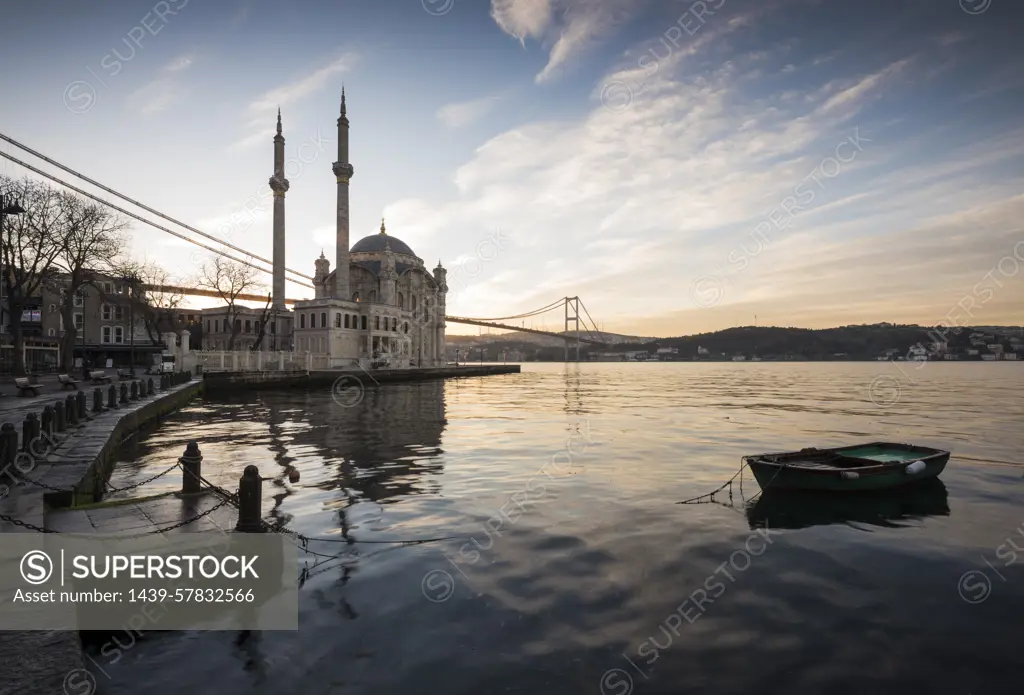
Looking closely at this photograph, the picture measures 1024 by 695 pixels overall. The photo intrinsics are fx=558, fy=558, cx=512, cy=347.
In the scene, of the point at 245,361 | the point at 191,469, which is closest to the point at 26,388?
the point at 191,469

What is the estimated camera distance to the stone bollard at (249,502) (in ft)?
24.1

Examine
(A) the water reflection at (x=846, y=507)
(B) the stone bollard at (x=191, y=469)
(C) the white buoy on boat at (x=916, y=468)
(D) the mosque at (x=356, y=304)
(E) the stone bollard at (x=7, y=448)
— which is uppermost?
(D) the mosque at (x=356, y=304)

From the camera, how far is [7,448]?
362 inches

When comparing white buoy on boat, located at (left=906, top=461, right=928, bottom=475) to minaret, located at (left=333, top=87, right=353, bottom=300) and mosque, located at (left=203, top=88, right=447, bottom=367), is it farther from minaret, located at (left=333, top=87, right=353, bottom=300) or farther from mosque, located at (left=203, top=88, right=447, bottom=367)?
minaret, located at (left=333, top=87, right=353, bottom=300)

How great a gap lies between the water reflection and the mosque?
5027cm

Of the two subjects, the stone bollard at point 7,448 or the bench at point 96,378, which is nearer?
the stone bollard at point 7,448

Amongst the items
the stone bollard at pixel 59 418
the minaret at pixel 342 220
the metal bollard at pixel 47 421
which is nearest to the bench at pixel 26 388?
the stone bollard at pixel 59 418

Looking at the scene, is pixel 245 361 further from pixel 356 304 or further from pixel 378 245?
pixel 378 245

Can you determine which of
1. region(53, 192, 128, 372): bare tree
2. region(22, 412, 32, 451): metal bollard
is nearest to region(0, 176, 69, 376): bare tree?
region(53, 192, 128, 372): bare tree

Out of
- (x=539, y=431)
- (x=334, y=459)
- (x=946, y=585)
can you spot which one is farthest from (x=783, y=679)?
(x=539, y=431)

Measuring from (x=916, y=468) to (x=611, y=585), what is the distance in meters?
9.69

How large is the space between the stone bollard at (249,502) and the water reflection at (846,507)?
835 cm

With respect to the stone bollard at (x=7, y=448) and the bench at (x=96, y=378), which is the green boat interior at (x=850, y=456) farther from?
the bench at (x=96, y=378)

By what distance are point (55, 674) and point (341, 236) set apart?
2472 inches
